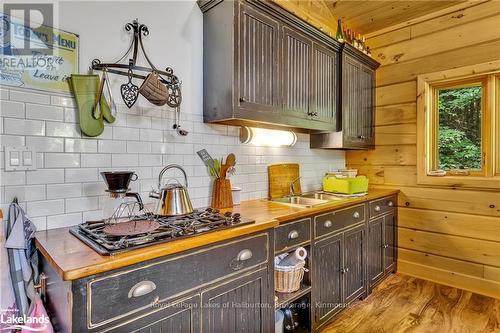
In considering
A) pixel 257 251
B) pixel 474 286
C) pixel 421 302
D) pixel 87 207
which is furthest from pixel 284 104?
pixel 474 286

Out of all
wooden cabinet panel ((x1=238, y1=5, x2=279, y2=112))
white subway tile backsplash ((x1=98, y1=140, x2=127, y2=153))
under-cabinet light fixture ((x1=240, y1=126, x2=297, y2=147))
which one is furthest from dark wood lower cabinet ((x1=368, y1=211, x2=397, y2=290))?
white subway tile backsplash ((x1=98, y1=140, x2=127, y2=153))

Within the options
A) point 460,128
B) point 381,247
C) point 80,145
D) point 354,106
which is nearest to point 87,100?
point 80,145

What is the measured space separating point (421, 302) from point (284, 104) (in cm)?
200

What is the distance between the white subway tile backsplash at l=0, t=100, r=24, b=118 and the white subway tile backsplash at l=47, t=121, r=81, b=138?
0.36ft

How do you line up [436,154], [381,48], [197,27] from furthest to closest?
[381,48] < [436,154] < [197,27]

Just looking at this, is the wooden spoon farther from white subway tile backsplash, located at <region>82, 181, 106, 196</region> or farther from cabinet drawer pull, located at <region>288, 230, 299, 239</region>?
white subway tile backsplash, located at <region>82, 181, 106, 196</region>

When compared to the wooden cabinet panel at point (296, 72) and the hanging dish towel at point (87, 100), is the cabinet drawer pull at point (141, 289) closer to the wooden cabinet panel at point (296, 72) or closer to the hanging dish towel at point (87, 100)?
the hanging dish towel at point (87, 100)

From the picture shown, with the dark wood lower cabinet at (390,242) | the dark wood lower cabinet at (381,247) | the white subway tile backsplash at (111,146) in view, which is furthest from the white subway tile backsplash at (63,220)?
the dark wood lower cabinet at (390,242)

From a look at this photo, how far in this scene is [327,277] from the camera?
198 cm

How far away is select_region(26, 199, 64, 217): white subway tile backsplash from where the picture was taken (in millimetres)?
1265

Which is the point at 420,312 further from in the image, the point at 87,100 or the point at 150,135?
the point at 87,100

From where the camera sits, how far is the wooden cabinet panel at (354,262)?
2.18 metres

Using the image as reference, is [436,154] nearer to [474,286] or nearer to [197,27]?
[474,286]

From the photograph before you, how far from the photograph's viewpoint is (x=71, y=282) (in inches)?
34.6
